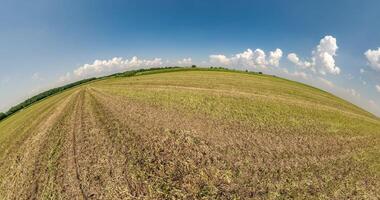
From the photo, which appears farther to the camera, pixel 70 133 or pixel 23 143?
pixel 23 143

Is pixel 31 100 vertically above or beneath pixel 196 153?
above

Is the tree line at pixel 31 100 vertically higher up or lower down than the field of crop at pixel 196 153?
higher up

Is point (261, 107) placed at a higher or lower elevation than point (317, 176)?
higher

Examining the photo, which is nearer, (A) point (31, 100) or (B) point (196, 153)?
(B) point (196, 153)

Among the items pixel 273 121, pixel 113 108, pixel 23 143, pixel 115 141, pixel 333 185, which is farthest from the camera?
pixel 113 108

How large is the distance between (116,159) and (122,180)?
2162 mm

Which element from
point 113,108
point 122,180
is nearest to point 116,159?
point 122,180

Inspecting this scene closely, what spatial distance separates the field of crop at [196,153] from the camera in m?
10.9

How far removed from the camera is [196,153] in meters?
13.3

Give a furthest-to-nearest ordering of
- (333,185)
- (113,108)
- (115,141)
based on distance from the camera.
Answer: (113,108) < (115,141) < (333,185)

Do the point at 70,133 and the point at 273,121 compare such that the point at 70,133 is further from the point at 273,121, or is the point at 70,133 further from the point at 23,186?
the point at 273,121

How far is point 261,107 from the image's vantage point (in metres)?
21.0

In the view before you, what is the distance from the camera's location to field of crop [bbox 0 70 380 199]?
1085cm

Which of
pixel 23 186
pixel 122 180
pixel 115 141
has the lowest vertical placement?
pixel 23 186
